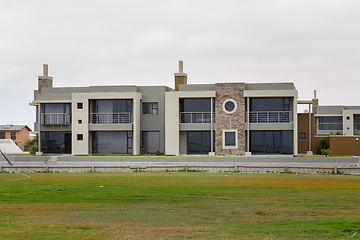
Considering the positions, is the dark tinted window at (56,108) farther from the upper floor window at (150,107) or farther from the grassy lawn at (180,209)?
the grassy lawn at (180,209)

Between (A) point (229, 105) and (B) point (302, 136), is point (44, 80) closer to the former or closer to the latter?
(A) point (229, 105)

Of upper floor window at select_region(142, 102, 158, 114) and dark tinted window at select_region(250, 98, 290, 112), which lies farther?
upper floor window at select_region(142, 102, 158, 114)

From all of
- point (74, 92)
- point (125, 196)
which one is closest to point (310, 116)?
point (74, 92)

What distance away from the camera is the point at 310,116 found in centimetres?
4225

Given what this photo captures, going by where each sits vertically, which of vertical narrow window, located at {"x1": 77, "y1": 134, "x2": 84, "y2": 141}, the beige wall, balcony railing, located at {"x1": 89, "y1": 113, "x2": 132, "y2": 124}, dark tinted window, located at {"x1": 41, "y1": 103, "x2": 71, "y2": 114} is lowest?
the beige wall

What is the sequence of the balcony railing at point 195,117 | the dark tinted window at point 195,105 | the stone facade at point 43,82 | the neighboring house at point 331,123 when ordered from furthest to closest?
the stone facade at point 43,82
the neighboring house at point 331,123
the dark tinted window at point 195,105
the balcony railing at point 195,117

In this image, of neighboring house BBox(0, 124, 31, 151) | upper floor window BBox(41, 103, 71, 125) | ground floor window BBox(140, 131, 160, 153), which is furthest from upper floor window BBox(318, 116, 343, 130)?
neighboring house BBox(0, 124, 31, 151)

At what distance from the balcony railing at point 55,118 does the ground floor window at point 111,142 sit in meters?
3.19

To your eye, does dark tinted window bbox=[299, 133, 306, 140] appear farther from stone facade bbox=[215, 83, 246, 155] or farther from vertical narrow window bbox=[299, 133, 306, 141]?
stone facade bbox=[215, 83, 246, 155]

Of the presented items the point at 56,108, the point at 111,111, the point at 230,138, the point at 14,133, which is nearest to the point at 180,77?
the point at 111,111

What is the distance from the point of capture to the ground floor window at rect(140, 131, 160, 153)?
42156 millimetres

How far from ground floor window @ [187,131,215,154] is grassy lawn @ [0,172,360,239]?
20.3 metres

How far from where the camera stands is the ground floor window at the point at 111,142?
41812mm

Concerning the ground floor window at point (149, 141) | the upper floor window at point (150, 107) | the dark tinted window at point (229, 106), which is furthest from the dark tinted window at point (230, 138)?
the upper floor window at point (150, 107)
